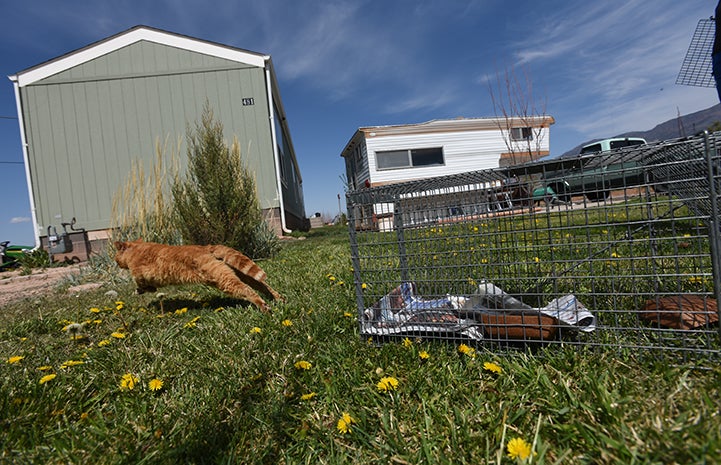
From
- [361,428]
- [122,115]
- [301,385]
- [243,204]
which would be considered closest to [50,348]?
[301,385]

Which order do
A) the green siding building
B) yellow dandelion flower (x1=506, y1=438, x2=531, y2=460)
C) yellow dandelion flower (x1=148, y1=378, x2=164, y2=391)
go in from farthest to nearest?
the green siding building, yellow dandelion flower (x1=148, y1=378, x2=164, y2=391), yellow dandelion flower (x1=506, y1=438, x2=531, y2=460)

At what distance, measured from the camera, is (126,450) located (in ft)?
3.43

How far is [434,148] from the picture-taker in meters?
15.0

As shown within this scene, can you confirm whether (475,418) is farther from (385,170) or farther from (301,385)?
(385,170)

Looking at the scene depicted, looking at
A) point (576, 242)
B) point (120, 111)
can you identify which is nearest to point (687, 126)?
point (576, 242)

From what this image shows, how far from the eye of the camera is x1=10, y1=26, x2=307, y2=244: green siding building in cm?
871

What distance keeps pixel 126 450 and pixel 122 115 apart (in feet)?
33.6

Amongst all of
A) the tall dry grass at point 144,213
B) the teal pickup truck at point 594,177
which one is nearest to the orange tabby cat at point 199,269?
the teal pickup truck at point 594,177

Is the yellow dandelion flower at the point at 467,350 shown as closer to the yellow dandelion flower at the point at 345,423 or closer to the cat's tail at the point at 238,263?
the yellow dandelion flower at the point at 345,423

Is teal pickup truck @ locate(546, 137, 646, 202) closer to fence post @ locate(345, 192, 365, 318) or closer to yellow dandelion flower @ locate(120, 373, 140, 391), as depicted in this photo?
fence post @ locate(345, 192, 365, 318)

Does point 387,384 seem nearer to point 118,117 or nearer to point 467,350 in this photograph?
point 467,350

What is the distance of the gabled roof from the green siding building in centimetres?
2

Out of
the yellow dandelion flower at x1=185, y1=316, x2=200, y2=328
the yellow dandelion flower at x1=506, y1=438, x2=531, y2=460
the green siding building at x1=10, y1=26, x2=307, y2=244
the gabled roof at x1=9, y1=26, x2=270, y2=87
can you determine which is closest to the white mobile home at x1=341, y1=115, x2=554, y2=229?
the green siding building at x1=10, y1=26, x2=307, y2=244

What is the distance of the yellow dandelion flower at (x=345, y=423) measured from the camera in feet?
3.57
